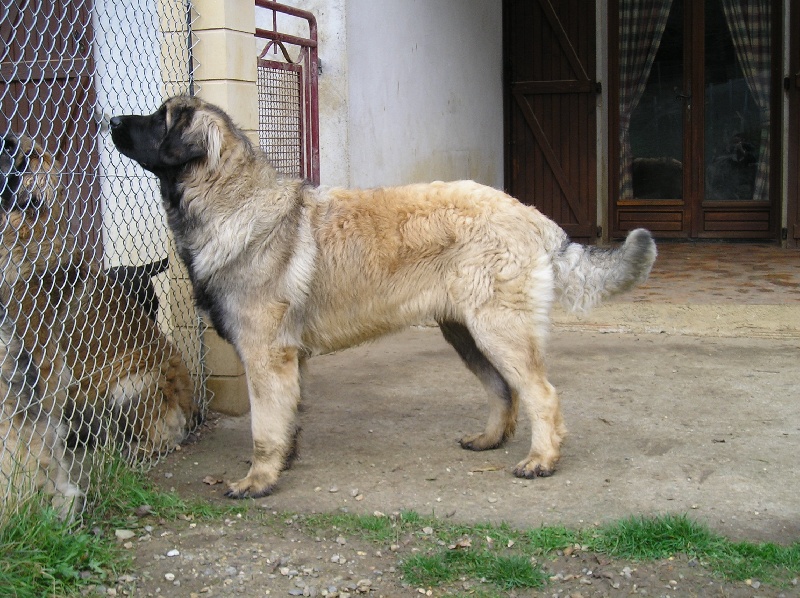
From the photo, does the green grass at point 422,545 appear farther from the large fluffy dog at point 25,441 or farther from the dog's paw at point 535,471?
the dog's paw at point 535,471

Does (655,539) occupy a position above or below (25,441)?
below

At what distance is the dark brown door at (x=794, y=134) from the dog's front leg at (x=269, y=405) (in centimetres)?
738

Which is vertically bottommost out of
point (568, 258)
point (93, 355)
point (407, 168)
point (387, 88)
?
point (93, 355)

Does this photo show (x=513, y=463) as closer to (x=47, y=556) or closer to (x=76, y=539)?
(x=76, y=539)

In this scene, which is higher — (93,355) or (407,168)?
(407,168)

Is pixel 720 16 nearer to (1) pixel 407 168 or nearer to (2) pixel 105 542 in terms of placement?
(1) pixel 407 168

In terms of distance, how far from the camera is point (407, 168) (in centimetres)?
812

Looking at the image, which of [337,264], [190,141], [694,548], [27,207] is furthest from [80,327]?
[694,548]

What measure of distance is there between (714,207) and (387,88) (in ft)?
15.6

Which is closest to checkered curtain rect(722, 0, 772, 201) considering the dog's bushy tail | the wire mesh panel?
the wire mesh panel

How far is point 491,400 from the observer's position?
475 centimetres

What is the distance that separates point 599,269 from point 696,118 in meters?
6.93

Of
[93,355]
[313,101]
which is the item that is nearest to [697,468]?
[93,355]

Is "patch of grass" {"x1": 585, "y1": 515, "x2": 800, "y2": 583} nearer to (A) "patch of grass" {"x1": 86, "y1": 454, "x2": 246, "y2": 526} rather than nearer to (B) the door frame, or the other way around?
(A) "patch of grass" {"x1": 86, "y1": 454, "x2": 246, "y2": 526}
